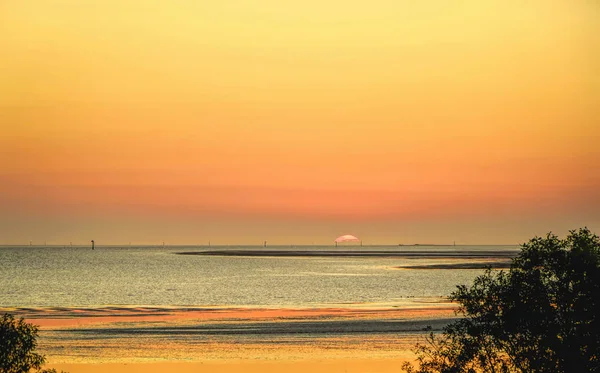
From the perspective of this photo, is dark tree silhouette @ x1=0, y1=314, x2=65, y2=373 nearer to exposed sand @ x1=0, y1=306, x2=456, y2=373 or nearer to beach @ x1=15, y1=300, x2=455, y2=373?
beach @ x1=15, y1=300, x2=455, y2=373

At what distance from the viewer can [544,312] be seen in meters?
37.9

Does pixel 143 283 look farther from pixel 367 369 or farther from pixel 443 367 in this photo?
pixel 443 367

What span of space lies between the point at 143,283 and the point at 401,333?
115450 mm

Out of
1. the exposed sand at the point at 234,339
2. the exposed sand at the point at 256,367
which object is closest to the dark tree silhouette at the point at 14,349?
the exposed sand at the point at 256,367

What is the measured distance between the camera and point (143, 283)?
182m

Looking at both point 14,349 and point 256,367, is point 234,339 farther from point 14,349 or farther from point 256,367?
point 14,349

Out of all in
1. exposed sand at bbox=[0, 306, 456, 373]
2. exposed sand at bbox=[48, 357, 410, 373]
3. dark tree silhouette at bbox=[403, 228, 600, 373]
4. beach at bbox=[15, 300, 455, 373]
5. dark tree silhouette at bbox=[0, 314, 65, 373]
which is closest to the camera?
dark tree silhouette at bbox=[403, 228, 600, 373]

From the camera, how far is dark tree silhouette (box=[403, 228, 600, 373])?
36469 millimetres

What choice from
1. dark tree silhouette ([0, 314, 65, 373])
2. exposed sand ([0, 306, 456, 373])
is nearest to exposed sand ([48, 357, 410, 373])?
exposed sand ([0, 306, 456, 373])

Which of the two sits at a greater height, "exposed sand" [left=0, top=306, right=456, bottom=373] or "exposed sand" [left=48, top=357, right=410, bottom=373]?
"exposed sand" [left=0, top=306, right=456, bottom=373]

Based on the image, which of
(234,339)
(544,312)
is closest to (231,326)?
(234,339)

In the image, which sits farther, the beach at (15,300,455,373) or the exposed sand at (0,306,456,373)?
the beach at (15,300,455,373)

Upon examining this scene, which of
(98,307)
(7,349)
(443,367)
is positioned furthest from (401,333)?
(98,307)

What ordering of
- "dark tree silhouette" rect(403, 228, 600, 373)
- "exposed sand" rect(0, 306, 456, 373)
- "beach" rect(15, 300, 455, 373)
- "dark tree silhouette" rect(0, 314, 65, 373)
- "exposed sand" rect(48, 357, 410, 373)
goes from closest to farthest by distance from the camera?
1. "dark tree silhouette" rect(403, 228, 600, 373)
2. "dark tree silhouette" rect(0, 314, 65, 373)
3. "exposed sand" rect(48, 357, 410, 373)
4. "exposed sand" rect(0, 306, 456, 373)
5. "beach" rect(15, 300, 455, 373)
